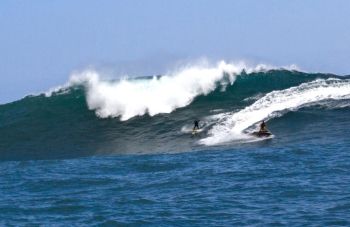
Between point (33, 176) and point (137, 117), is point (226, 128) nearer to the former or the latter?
point (137, 117)

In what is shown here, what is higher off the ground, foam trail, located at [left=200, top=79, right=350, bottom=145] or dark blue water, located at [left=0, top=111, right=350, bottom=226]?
foam trail, located at [left=200, top=79, right=350, bottom=145]

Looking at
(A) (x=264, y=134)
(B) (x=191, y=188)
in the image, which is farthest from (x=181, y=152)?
(B) (x=191, y=188)

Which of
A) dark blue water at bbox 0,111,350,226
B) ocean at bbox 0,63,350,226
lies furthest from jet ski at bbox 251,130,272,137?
dark blue water at bbox 0,111,350,226

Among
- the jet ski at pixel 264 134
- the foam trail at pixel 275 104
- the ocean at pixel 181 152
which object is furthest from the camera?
the foam trail at pixel 275 104

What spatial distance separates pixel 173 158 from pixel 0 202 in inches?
306

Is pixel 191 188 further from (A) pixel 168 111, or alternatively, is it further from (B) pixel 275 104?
(A) pixel 168 111

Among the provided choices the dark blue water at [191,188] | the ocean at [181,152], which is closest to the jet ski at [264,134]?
the ocean at [181,152]

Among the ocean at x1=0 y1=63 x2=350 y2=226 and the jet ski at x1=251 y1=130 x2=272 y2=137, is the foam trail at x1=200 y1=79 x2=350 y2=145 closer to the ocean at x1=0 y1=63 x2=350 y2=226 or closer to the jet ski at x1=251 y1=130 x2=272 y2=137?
the ocean at x1=0 y1=63 x2=350 y2=226

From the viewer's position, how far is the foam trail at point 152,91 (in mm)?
40250

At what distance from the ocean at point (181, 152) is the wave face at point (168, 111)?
7 cm

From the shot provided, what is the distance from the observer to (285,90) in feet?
128

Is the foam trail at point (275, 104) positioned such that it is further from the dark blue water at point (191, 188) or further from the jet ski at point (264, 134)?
the dark blue water at point (191, 188)

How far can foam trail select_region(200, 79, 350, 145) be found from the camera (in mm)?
30920

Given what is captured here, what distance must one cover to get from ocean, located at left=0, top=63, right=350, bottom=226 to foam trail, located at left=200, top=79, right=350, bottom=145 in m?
0.08
